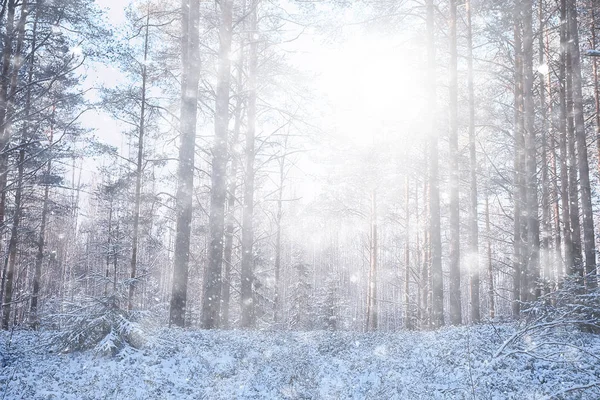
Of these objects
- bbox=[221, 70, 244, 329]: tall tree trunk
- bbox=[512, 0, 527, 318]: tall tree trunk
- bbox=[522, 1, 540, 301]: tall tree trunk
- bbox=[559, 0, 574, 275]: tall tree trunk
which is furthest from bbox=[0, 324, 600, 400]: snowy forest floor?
bbox=[221, 70, 244, 329]: tall tree trunk

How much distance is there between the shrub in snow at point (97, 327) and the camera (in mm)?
6605

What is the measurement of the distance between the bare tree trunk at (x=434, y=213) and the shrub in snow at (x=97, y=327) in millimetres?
7896

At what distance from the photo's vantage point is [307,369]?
23.1ft

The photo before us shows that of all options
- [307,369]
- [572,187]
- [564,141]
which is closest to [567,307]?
[572,187]

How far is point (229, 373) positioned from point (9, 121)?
5.19m

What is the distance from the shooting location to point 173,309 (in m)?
9.45

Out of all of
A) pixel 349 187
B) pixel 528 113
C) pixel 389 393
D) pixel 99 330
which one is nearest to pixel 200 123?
pixel 349 187

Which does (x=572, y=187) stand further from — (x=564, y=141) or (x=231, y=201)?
(x=231, y=201)

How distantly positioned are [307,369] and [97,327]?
3.97 meters

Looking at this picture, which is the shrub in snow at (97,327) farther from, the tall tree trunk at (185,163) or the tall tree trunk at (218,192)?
the tall tree trunk at (218,192)

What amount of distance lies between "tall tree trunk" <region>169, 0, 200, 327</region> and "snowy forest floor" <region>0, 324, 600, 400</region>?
1408 millimetres

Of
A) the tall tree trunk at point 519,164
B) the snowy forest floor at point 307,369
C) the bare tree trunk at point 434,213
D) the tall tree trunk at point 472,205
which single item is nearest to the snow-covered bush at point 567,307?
the snowy forest floor at point 307,369

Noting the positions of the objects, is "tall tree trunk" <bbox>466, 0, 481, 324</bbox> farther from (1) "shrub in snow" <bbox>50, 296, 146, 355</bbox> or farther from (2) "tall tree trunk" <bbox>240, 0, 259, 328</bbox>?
(1) "shrub in snow" <bbox>50, 296, 146, 355</bbox>

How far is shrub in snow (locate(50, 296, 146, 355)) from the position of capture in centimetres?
661
